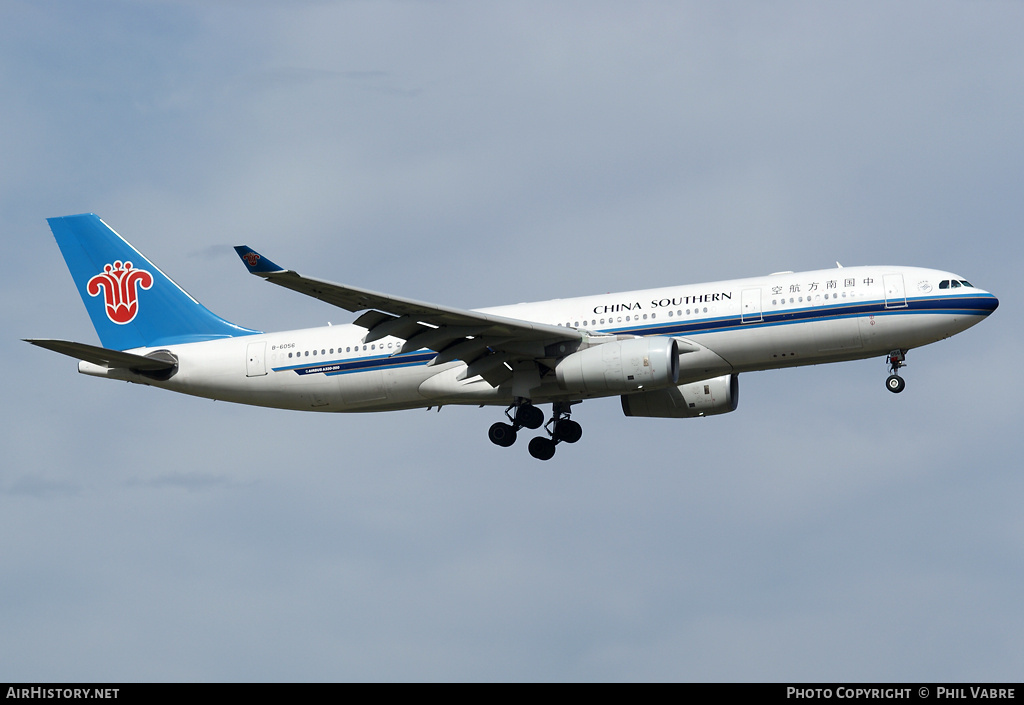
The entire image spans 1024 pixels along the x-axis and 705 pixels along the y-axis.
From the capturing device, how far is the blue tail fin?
44.9m

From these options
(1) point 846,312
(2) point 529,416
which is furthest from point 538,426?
(1) point 846,312

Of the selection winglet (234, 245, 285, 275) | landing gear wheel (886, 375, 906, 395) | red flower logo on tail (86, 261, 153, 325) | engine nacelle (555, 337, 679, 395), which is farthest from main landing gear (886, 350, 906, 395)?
red flower logo on tail (86, 261, 153, 325)

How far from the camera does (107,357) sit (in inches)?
1656

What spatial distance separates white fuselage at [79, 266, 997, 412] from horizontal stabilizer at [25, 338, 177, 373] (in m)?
2.52

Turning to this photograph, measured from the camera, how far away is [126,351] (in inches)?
1753

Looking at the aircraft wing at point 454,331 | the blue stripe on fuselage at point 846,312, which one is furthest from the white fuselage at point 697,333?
the aircraft wing at point 454,331

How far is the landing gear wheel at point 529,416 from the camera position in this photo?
41156 millimetres

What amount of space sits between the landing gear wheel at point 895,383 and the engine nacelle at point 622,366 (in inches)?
247

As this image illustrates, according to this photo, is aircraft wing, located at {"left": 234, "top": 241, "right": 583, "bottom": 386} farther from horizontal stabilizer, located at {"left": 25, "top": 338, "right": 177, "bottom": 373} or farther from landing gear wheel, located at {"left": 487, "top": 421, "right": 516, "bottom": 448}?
horizontal stabilizer, located at {"left": 25, "top": 338, "right": 177, "bottom": 373}

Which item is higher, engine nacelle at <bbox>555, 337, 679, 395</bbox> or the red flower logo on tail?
the red flower logo on tail

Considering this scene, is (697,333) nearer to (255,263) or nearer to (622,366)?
(622,366)
